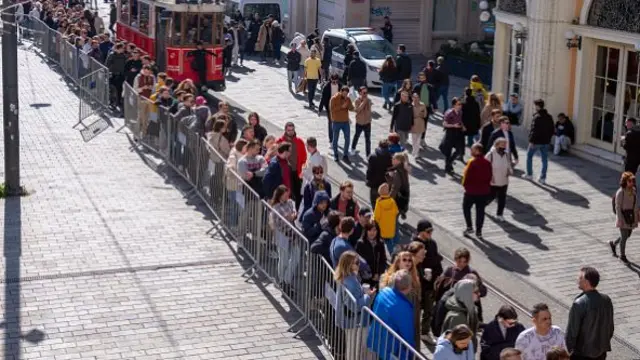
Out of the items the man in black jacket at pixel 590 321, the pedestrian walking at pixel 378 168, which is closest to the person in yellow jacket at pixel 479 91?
the pedestrian walking at pixel 378 168

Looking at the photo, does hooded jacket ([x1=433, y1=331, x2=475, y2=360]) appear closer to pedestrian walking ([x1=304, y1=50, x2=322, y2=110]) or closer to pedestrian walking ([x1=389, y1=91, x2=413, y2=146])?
pedestrian walking ([x1=389, y1=91, x2=413, y2=146])

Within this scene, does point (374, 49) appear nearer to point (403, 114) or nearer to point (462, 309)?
point (403, 114)

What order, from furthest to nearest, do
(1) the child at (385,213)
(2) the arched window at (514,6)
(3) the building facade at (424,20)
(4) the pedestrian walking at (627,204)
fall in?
1. (3) the building facade at (424,20)
2. (2) the arched window at (514,6)
3. (4) the pedestrian walking at (627,204)
4. (1) the child at (385,213)

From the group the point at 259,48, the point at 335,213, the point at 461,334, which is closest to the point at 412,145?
the point at 335,213

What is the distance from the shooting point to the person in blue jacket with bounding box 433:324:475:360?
29.3 ft

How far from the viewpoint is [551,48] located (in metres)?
22.8

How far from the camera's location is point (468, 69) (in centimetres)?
3259

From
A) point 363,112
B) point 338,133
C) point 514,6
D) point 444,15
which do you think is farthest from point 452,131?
point 444,15

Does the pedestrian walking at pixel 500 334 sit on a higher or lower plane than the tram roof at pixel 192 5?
lower

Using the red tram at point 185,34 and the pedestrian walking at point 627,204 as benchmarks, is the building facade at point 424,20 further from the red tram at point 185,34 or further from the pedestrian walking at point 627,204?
the pedestrian walking at point 627,204

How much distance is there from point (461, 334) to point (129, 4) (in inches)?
989

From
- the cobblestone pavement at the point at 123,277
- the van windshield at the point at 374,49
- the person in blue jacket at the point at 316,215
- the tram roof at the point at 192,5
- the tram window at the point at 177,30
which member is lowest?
the cobblestone pavement at the point at 123,277

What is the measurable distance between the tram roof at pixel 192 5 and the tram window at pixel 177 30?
0.22 metres

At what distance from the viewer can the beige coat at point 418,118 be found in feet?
68.7
